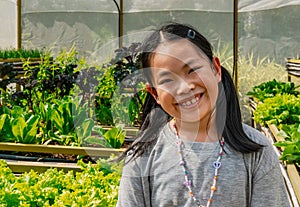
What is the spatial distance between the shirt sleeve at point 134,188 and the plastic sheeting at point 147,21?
6.47 m

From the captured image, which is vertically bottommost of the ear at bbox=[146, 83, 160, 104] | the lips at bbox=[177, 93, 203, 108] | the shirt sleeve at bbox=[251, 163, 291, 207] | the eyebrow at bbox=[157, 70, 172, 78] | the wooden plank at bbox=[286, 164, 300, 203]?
the wooden plank at bbox=[286, 164, 300, 203]

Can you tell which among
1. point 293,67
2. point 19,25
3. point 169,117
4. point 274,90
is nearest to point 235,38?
point 293,67

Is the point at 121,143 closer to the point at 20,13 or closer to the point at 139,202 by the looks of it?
the point at 139,202

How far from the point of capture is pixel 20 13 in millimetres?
8430

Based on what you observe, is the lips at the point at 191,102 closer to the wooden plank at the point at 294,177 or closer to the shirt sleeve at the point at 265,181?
the shirt sleeve at the point at 265,181

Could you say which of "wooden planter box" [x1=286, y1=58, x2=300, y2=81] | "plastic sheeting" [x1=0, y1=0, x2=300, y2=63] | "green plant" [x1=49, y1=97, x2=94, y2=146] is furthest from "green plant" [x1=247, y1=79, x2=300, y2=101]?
"green plant" [x1=49, y1=97, x2=94, y2=146]

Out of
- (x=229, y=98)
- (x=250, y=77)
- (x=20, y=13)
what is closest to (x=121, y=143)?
(x=229, y=98)

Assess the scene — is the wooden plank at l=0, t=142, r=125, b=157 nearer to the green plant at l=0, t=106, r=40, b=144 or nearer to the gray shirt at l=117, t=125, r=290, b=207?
the green plant at l=0, t=106, r=40, b=144

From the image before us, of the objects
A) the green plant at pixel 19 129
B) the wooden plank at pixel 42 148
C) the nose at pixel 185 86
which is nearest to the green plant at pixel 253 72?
the green plant at pixel 19 129

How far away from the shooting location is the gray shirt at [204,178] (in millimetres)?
1438

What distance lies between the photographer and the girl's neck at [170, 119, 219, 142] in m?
1.49

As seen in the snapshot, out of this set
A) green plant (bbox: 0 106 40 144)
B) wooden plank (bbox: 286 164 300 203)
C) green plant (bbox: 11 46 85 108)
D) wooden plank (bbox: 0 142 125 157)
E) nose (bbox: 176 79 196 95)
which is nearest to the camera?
nose (bbox: 176 79 196 95)

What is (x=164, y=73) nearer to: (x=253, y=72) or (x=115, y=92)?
(x=115, y=92)

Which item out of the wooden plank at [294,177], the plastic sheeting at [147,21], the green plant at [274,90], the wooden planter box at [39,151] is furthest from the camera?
the plastic sheeting at [147,21]
